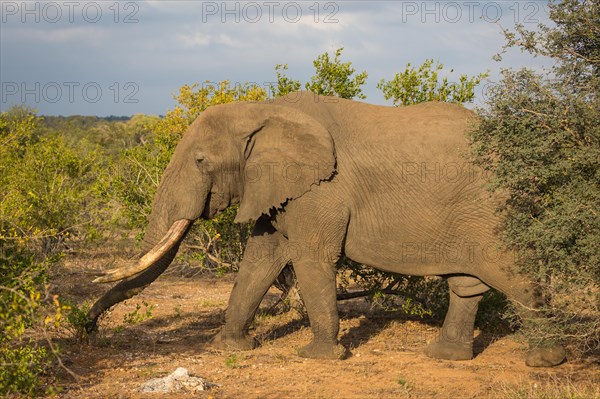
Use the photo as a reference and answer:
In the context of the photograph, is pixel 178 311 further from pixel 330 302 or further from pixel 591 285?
pixel 591 285

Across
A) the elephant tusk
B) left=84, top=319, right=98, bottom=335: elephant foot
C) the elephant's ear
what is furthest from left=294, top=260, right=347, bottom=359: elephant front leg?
left=84, top=319, right=98, bottom=335: elephant foot

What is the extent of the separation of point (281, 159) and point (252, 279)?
1698 mm

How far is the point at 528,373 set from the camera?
992 cm

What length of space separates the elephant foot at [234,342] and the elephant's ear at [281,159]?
166cm

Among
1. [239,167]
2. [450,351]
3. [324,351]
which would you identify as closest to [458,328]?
[450,351]

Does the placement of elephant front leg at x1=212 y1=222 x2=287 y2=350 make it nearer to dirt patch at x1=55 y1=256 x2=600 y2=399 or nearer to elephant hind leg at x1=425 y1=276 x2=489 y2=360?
dirt patch at x1=55 y1=256 x2=600 y2=399

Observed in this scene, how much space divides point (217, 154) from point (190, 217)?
0.85 meters

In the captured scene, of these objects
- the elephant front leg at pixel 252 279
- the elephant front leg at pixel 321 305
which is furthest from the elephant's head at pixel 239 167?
the elephant front leg at pixel 321 305

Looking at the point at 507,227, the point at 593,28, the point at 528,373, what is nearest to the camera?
the point at 593,28

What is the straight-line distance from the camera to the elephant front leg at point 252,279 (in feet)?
35.2

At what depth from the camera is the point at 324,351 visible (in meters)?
10.3

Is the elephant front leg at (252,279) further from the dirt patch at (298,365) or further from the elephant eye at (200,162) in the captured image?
the elephant eye at (200,162)

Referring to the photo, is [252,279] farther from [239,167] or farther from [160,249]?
[239,167]

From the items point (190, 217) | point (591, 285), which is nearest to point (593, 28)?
point (591, 285)
